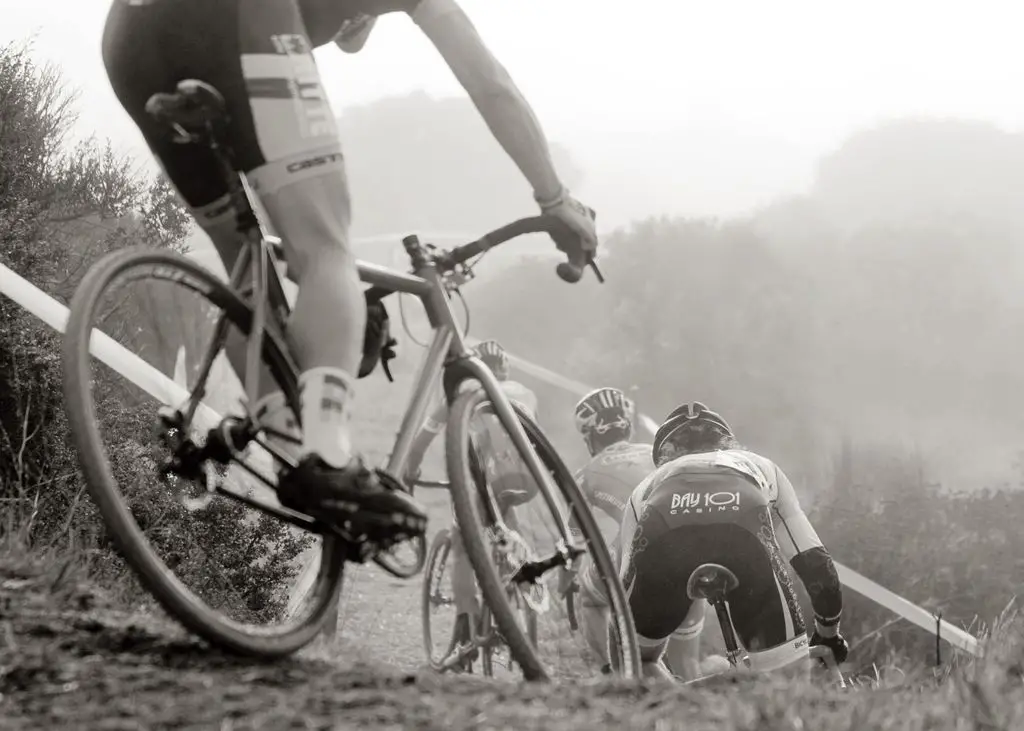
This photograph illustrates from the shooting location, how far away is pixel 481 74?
3188 millimetres

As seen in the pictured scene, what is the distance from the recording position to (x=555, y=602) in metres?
3.60

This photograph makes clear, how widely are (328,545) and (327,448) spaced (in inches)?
12.2

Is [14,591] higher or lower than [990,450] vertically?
lower

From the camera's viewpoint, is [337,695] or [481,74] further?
[481,74]

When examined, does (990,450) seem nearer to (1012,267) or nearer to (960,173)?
(1012,267)

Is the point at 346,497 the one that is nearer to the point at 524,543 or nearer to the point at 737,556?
the point at 524,543

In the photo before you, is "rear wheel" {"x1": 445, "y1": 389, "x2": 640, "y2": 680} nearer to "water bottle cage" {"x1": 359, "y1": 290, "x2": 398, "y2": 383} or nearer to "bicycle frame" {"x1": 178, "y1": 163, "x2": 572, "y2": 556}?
"bicycle frame" {"x1": 178, "y1": 163, "x2": 572, "y2": 556}

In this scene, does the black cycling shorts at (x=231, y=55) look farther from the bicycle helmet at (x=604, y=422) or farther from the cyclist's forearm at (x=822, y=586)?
the bicycle helmet at (x=604, y=422)

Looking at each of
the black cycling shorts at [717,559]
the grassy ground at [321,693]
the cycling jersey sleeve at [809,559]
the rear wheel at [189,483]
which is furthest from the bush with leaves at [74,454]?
the cycling jersey sleeve at [809,559]

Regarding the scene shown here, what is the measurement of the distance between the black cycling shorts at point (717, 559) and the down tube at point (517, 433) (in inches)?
87.6

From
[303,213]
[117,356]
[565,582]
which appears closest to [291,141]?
[303,213]

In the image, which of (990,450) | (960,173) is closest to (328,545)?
(990,450)

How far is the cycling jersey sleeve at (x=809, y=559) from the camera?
17.5ft

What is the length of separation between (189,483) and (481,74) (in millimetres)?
1262
